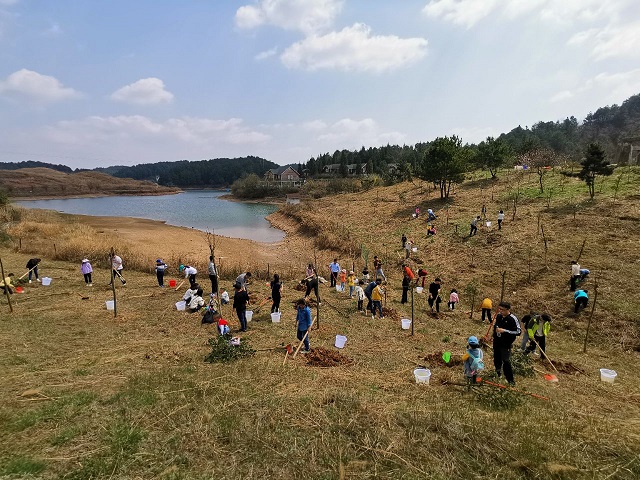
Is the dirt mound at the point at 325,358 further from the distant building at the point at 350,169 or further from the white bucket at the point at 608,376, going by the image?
the distant building at the point at 350,169

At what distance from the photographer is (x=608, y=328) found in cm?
1258

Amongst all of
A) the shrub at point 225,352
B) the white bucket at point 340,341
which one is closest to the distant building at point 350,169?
the white bucket at point 340,341

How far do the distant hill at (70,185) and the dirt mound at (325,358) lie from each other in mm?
141647

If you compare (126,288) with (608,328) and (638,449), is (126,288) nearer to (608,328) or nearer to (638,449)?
(638,449)

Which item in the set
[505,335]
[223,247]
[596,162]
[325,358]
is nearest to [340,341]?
[325,358]

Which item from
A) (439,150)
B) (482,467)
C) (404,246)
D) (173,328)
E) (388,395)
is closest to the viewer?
(482,467)

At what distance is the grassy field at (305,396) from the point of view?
16.2 ft

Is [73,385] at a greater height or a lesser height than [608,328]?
greater

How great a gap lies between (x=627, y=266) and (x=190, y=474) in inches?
806

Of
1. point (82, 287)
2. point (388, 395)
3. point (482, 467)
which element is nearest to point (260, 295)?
point (82, 287)

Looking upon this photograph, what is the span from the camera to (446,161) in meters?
37.2

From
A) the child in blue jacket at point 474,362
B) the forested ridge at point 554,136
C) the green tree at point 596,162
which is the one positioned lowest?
the child in blue jacket at point 474,362

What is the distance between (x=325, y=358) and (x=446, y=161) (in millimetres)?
33091

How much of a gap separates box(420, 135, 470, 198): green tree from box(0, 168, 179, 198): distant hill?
13154 cm
